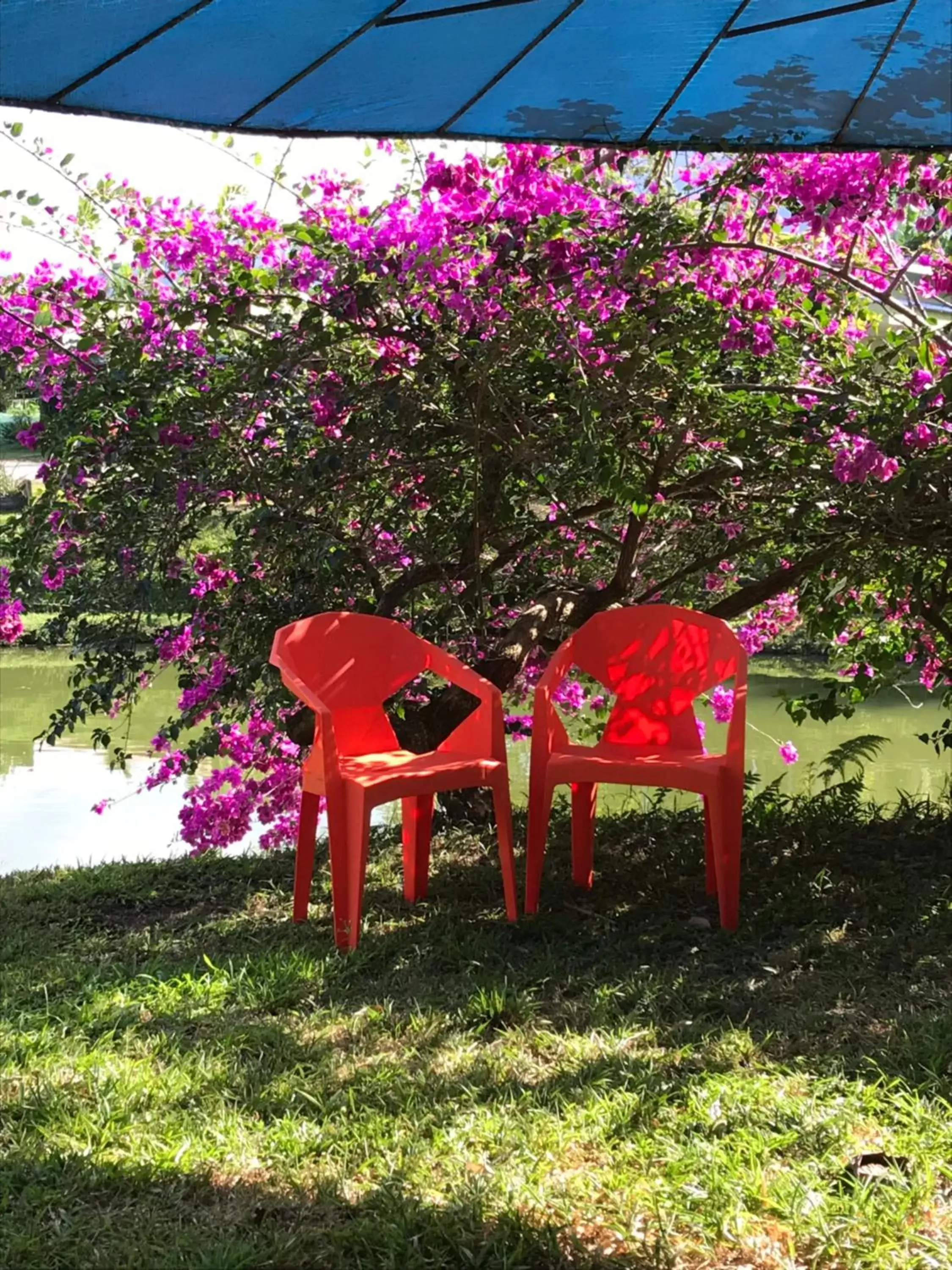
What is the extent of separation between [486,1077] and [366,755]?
56.2 inches

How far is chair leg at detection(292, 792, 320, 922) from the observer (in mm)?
3367

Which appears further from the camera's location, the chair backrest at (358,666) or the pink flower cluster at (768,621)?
the pink flower cluster at (768,621)

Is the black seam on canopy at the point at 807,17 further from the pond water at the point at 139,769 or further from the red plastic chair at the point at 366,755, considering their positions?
the pond water at the point at 139,769

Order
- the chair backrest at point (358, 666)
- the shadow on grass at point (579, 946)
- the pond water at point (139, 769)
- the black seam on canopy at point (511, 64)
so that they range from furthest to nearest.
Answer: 1. the pond water at point (139, 769)
2. the chair backrest at point (358, 666)
3. the shadow on grass at point (579, 946)
4. the black seam on canopy at point (511, 64)

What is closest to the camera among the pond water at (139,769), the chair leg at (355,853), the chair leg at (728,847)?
the chair leg at (355,853)

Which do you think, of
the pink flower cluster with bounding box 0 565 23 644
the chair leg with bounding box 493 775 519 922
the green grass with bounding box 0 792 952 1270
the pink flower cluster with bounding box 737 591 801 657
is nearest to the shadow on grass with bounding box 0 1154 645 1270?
the green grass with bounding box 0 792 952 1270

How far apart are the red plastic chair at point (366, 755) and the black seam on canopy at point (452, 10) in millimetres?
1646

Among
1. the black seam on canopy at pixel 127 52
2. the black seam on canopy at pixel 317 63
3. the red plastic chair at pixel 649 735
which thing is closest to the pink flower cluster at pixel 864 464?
the red plastic chair at pixel 649 735

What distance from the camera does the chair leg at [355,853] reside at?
298 centimetres

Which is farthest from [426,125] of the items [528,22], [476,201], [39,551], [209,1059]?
[39,551]

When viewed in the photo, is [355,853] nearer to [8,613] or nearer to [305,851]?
[305,851]

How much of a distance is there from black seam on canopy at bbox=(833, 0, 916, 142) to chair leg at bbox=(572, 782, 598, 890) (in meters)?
1.95

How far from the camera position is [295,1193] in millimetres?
1808

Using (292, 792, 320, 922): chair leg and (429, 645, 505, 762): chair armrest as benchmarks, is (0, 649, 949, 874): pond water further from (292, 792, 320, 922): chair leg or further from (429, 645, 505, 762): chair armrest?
(429, 645, 505, 762): chair armrest
